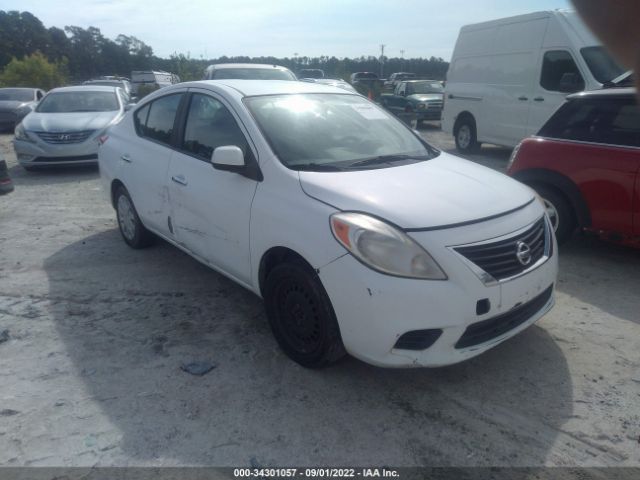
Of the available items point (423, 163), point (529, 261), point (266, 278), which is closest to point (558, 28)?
point (423, 163)

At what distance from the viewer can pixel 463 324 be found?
8.56 ft

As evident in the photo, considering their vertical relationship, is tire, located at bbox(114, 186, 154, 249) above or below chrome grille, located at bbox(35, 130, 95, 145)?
below

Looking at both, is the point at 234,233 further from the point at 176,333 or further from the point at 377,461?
the point at 377,461

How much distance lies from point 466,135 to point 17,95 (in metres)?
13.9

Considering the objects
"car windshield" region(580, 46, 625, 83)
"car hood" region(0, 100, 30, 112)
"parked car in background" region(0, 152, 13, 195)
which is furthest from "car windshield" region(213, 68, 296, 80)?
"car hood" region(0, 100, 30, 112)

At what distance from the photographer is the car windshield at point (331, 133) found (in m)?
3.37

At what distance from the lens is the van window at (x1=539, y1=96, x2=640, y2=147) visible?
450 cm

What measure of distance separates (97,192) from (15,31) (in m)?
60.7

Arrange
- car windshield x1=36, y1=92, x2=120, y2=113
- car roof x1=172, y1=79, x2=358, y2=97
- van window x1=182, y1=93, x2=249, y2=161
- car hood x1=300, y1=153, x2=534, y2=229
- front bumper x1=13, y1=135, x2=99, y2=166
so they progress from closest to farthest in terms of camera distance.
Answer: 1. car hood x1=300, y1=153, x2=534, y2=229
2. van window x1=182, y1=93, x2=249, y2=161
3. car roof x1=172, y1=79, x2=358, y2=97
4. front bumper x1=13, y1=135, x2=99, y2=166
5. car windshield x1=36, y1=92, x2=120, y2=113

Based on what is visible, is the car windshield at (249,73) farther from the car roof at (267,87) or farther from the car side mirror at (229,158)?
the car side mirror at (229,158)

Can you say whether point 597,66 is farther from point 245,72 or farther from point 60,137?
point 60,137

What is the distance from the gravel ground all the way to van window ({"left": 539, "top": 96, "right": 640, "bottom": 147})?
1.27m

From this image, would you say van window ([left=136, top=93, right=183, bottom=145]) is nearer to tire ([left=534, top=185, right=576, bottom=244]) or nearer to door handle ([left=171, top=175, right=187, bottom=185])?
door handle ([left=171, top=175, right=187, bottom=185])

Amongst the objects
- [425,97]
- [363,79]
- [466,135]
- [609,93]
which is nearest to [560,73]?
[466,135]
